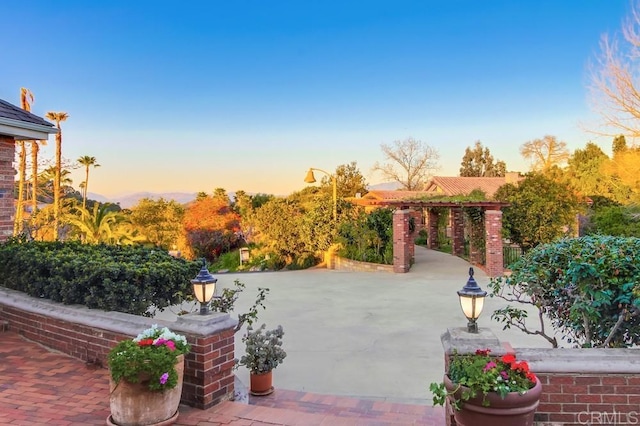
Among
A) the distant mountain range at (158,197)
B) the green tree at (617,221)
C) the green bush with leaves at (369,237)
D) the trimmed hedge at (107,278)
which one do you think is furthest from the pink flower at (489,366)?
the distant mountain range at (158,197)

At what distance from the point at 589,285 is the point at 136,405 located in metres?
3.60

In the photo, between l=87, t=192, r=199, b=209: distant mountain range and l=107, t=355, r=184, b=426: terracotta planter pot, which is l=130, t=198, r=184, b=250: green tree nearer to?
l=87, t=192, r=199, b=209: distant mountain range

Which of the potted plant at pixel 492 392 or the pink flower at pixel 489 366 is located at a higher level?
the pink flower at pixel 489 366

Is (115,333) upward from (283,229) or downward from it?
downward

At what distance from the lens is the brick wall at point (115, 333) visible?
3.35m

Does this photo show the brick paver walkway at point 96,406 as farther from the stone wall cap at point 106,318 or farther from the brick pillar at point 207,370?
the stone wall cap at point 106,318

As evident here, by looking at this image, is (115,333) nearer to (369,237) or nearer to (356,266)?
(356,266)

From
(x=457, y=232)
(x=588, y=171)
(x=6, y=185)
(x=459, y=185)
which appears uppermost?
(x=588, y=171)

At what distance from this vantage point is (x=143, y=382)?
2867 millimetres

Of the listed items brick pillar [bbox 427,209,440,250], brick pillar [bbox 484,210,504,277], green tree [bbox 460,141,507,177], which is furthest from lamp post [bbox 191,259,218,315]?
green tree [bbox 460,141,507,177]

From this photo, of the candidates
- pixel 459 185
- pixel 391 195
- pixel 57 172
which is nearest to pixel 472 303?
pixel 57 172

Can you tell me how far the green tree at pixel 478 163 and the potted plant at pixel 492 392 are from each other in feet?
202

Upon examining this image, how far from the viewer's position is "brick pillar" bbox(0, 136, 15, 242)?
248 inches

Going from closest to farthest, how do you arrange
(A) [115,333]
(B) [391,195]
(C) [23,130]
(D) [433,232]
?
(A) [115,333] < (C) [23,130] < (D) [433,232] < (B) [391,195]
